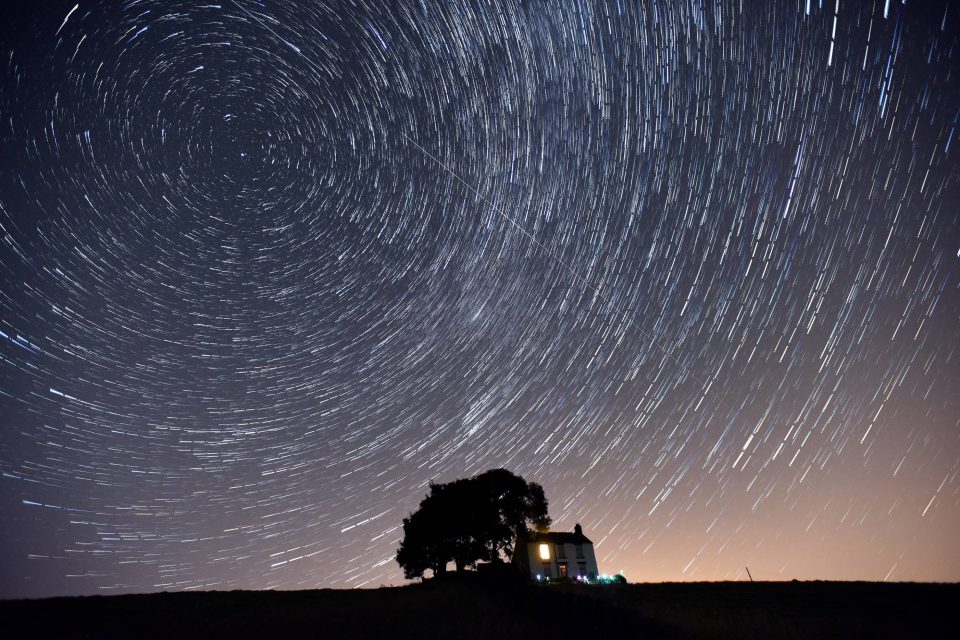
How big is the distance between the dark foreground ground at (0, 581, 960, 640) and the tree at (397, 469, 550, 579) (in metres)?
9.79

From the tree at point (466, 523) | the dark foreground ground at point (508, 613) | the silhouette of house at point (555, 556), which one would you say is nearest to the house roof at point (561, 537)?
the silhouette of house at point (555, 556)

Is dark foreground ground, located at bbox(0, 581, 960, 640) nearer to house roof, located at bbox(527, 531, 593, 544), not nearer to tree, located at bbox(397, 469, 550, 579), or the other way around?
tree, located at bbox(397, 469, 550, 579)

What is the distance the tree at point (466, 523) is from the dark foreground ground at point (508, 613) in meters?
9.79

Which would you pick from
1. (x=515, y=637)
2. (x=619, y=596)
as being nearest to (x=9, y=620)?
(x=515, y=637)

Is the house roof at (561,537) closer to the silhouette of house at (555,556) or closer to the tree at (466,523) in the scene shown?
the silhouette of house at (555,556)

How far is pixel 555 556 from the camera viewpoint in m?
41.5

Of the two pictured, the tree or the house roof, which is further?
the house roof

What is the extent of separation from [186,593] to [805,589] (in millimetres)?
31733

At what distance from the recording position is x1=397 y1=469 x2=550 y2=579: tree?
3522cm

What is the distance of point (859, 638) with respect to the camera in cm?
1588

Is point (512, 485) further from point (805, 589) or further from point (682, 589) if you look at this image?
point (805, 589)

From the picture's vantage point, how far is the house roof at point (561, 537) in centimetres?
4204

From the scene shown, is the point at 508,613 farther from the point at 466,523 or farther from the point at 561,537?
the point at 561,537

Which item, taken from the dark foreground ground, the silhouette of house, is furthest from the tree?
the dark foreground ground
